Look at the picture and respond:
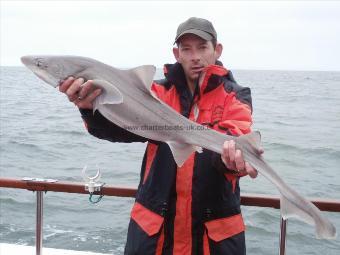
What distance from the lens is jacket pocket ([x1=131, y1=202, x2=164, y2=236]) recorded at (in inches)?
119

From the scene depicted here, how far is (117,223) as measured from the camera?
9.60m

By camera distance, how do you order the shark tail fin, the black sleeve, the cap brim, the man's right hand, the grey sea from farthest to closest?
the grey sea
the cap brim
the black sleeve
the man's right hand
the shark tail fin

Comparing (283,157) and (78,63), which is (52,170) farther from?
(78,63)

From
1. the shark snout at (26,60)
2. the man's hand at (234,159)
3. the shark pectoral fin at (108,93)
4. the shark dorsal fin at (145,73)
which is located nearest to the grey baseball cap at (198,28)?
the shark dorsal fin at (145,73)

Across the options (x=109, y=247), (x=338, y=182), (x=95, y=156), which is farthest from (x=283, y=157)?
(x=109, y=247)

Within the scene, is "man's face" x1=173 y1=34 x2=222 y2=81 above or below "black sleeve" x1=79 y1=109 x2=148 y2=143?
above

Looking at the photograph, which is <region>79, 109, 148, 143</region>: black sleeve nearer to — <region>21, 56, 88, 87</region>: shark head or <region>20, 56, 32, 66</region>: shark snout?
<region>21, 56, 88, 87</region>: shark head

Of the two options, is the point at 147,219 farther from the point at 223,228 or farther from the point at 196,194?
the point at 223,228

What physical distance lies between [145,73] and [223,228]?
45.2 inches

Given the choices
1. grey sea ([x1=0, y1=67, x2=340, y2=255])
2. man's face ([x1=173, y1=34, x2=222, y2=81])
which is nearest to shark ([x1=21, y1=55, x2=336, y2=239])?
man's face ([x1=173, y1=34, x2=222, y2=81])

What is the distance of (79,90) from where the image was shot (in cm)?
283

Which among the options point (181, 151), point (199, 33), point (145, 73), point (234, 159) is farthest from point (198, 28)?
point (234, 159)

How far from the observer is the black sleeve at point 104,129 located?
3125mm

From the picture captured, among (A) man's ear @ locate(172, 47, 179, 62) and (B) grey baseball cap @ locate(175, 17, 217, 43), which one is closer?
(B) grey baseball cap @ locate(175, 17, 217, 43)
